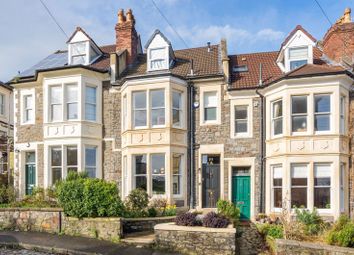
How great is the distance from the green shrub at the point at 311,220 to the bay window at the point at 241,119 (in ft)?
15.1

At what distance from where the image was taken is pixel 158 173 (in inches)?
693

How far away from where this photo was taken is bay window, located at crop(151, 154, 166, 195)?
17.5 m

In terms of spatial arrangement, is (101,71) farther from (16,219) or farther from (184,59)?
(16,219)

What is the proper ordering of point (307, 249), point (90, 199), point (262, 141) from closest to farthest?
point (307, 249), point (90, 199), point (262, 141)

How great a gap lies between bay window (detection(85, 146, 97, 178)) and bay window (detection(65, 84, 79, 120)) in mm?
Result: 1763

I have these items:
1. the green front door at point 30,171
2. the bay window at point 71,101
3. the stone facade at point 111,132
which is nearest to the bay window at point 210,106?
the stone facade at point 111,132

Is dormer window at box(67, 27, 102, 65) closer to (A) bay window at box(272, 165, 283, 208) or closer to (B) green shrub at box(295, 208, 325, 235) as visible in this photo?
(A) bay window at box(272, 165, 283, 208)

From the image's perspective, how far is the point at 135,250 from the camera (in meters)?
11.6

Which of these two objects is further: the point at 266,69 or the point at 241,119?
the point at 266,69

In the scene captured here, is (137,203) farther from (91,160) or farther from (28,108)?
(28,108)

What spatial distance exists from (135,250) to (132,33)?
1287 cm

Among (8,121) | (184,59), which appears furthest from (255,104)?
(8,121)

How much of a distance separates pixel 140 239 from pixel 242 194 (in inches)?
260

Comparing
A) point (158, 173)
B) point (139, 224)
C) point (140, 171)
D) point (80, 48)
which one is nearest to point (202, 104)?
point (158, 173)
